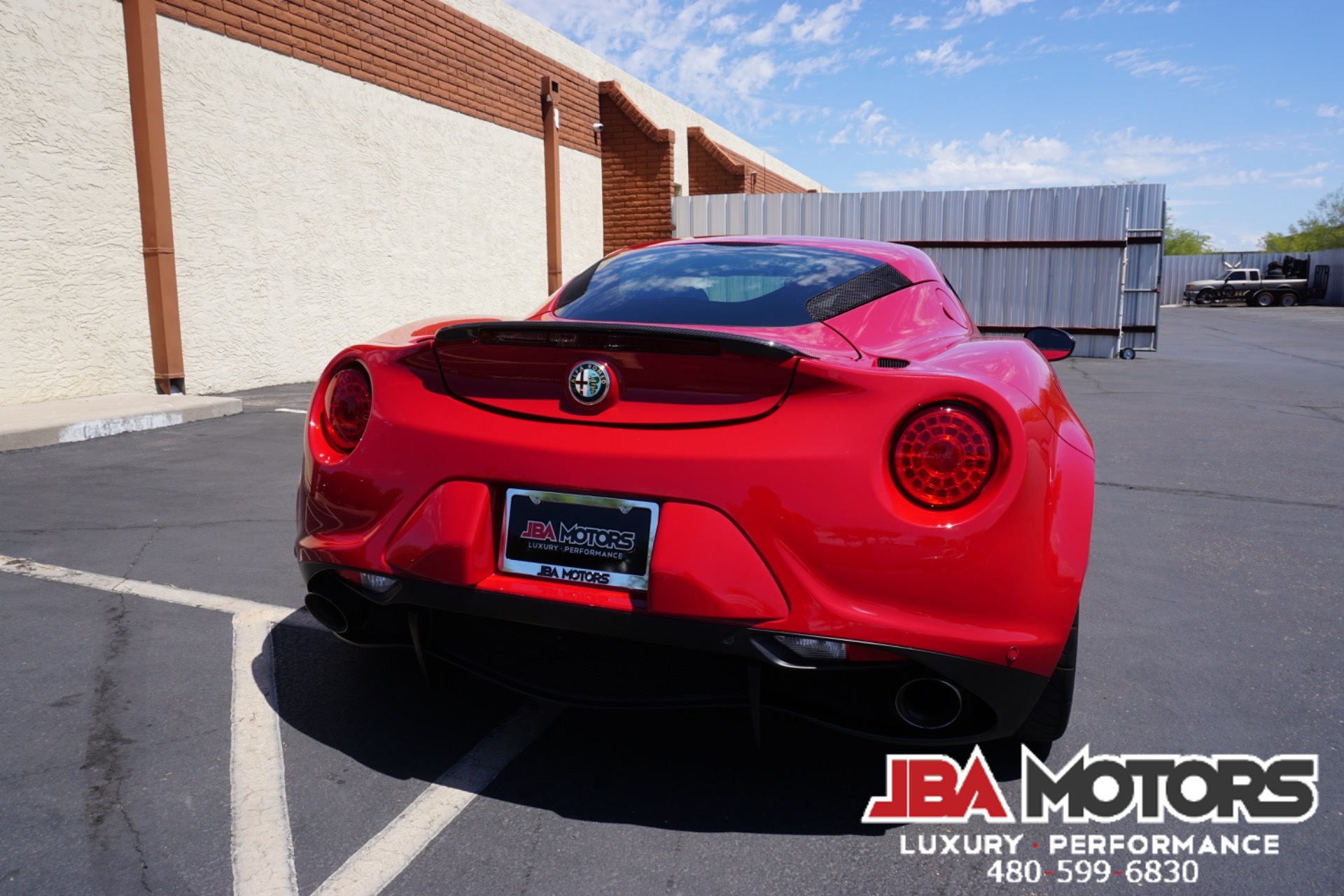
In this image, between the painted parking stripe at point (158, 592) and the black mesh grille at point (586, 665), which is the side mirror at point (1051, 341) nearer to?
the black mesh grille at point (586, 665)

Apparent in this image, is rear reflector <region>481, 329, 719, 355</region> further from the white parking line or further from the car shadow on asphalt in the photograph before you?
the white parking line

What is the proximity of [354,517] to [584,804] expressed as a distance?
895 millimetres

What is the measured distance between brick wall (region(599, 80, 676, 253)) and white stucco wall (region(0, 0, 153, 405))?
9.76 m

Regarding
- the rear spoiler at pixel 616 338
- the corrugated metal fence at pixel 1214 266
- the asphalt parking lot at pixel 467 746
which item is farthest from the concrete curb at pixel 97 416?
the corrugated metal fence at pixel 1214 266

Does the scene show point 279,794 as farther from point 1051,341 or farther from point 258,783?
point 1051,341

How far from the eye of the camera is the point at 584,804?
2.17 m

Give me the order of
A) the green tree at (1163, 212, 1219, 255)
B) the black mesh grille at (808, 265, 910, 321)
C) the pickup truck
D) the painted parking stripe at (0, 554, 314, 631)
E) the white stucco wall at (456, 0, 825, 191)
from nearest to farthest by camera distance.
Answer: the black mesh grille at (808, 265, 910, 321)
the painted parking stripe at (0, 554, 314, 631)
the white stucco wall at (456, 0, 825, 191)
the pickup truck
the green tree at (1163, 212, 1219, 255)

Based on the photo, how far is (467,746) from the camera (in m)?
2.44

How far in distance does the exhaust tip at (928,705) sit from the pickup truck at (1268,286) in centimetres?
4934

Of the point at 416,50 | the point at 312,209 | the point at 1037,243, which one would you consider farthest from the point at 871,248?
the point at 1037,243

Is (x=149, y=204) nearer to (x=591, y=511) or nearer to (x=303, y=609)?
(x=303, y=609)

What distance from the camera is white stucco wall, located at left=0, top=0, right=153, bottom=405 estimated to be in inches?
291

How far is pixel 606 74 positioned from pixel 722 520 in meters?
16.7

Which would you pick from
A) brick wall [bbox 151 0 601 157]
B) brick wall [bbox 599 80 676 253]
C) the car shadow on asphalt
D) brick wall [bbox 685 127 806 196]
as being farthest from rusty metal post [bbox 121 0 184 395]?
brick wall [bbox 685 127 806 196]
